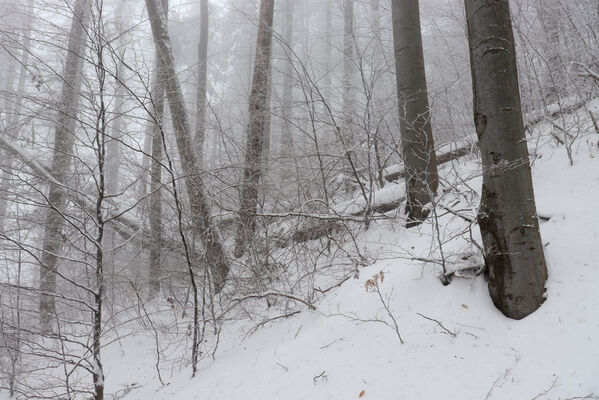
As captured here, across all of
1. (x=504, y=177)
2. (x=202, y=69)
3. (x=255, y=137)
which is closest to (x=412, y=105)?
(x=504, y=177)

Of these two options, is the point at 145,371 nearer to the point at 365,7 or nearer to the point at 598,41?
the point at 598,41

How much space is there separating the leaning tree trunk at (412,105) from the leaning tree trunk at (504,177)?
1.83 m

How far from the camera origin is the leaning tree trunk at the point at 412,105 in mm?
4484

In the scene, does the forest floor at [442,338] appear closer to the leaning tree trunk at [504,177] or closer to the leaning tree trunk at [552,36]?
the leaning tree trunk at [504,177]

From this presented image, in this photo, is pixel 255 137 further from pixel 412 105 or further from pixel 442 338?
pixel 442 338

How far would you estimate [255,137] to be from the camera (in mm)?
5953

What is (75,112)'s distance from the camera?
3025 millimetres

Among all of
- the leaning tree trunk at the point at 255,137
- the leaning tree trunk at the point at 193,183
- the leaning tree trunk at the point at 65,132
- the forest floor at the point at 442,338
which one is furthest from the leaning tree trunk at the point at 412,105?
the leaning tree trunk at the point at 65,132

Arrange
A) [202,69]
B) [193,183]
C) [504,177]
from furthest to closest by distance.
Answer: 1. [202,69]
2. [193,183]
3. [504,177]

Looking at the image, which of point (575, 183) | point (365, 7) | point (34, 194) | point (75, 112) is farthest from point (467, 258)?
point (365, 7)

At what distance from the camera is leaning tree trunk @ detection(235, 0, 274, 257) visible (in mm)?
4898

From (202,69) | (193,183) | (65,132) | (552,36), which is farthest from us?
(202,69)

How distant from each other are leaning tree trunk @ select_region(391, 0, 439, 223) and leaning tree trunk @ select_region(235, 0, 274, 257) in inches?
65.9

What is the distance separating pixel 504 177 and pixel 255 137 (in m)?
4.12
